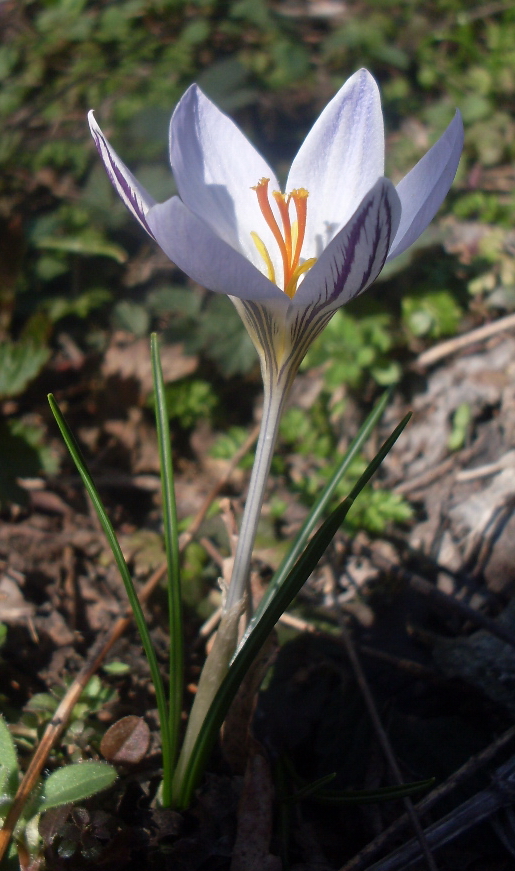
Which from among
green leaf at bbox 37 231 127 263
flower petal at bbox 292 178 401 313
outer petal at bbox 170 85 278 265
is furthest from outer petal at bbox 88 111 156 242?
green leaf at bbox 37 231 127 263

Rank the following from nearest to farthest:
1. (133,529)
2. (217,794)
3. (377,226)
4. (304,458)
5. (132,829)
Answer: (377,226) < (132,829) < (217,794) < (133,529) < (304,458)

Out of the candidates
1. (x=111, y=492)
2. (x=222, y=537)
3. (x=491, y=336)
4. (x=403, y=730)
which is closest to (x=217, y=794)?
(x=403, y=730)

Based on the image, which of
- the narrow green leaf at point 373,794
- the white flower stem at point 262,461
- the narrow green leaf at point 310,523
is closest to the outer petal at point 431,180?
the white flower stem at point 262,461

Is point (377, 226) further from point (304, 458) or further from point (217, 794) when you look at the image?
point (304, 458)

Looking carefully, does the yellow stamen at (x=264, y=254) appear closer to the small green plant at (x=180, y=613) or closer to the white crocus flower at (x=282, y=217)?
the white crocus flower at (x=282, y=217)

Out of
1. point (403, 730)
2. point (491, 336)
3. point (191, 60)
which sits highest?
point (191, 60)

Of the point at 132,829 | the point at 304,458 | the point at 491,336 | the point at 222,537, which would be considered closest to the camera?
the point at 132,829

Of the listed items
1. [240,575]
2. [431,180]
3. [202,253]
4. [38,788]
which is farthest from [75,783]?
[431,180]

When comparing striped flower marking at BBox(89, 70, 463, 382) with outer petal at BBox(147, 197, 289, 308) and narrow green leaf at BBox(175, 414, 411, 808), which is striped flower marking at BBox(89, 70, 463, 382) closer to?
outer petal at BBox(147, 197, 289, 308)
